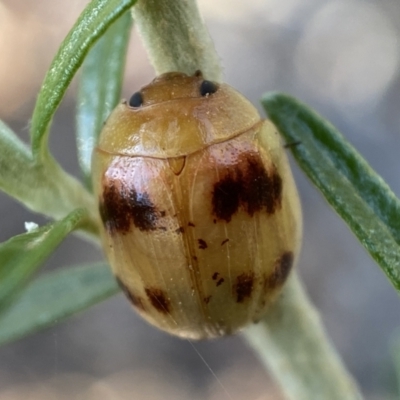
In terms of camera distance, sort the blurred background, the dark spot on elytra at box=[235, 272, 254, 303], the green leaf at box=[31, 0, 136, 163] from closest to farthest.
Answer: the green leaf at box=[31, 0, 136, 163] → the dark spot on elytra at box=[235, 272, 254, 303] → the blurred background

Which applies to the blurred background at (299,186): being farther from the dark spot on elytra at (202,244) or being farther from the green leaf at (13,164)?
the dark spot on elytra at (202,244)

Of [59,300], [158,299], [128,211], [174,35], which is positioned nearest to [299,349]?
[158,299]

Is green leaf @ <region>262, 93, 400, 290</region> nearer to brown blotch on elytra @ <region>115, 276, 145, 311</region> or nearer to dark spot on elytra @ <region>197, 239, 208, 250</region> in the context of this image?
dark spot on elytra @ <region>197, 239, 208, 250</region>

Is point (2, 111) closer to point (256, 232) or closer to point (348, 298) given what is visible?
point (348, 298)

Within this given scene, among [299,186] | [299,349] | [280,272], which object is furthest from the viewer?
[299,186]

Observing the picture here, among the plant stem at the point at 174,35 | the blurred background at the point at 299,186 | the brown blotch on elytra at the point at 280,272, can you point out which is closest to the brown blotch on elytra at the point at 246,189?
the brown blotch on elytra at the point at 280,272

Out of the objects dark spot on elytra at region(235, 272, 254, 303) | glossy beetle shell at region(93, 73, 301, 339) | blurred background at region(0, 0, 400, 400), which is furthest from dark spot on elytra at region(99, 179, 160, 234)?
blurred background at region(0, 0, 400, 400)

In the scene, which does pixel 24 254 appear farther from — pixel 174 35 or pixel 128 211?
pixel 174 35

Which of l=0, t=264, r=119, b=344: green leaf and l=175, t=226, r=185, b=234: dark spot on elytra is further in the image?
l=0, t=264, r=119, b=344: green leaf
